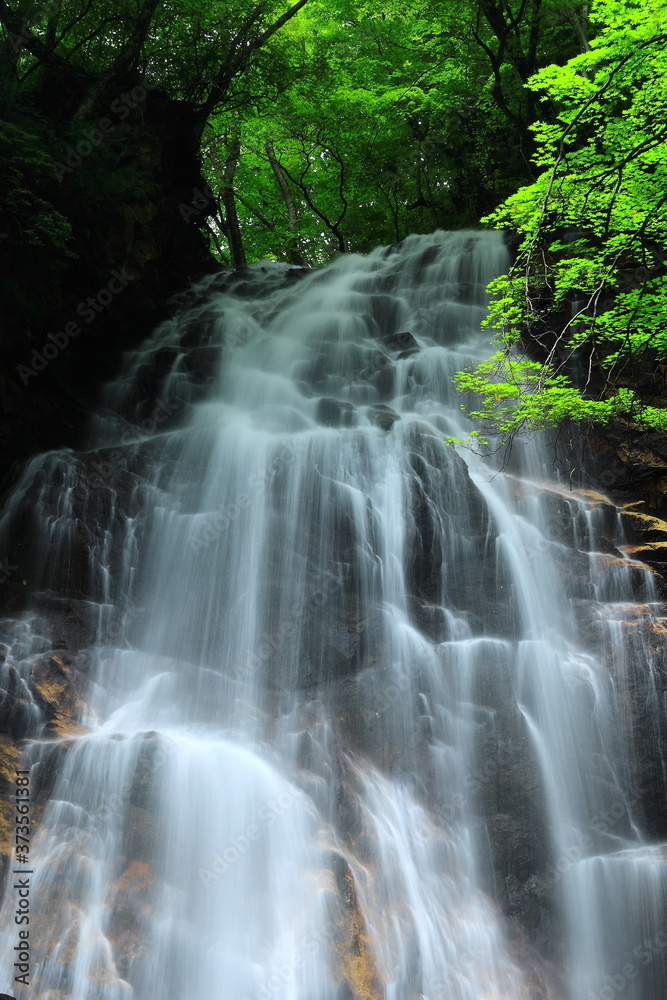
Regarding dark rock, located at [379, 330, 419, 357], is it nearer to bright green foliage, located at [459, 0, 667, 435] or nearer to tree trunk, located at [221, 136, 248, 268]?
bright green foliage, located at [459, 0, 667, 435]

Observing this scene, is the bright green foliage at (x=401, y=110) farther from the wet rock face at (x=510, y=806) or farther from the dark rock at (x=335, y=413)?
the wet rock face at (x=510, y=806)

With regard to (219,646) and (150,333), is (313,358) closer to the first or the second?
(150,333)

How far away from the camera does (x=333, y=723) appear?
21.8ft

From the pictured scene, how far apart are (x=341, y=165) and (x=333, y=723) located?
15344mm

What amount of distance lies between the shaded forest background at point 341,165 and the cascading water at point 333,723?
1.74 m

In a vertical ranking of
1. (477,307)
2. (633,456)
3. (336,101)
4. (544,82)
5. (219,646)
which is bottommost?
(633,456)

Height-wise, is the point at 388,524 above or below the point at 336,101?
below

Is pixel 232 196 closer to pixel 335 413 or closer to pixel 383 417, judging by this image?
pixel 335 413

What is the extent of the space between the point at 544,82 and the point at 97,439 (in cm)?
756

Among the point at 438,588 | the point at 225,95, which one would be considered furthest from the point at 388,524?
the point at 225,95

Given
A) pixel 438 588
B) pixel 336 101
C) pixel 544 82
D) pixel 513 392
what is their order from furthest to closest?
1. pixel 336 101
2. pixel 438 588
3. pixel 513 392
4. pixel 544 82

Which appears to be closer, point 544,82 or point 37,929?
point 37,929

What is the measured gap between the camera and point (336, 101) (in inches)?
607

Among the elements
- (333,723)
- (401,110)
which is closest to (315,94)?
(401,110)
